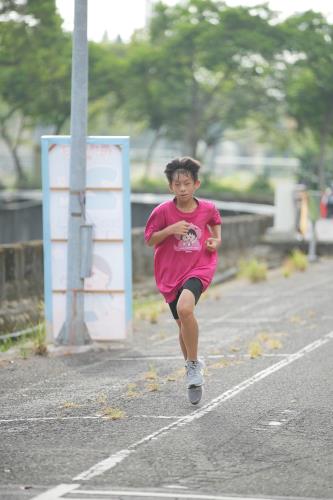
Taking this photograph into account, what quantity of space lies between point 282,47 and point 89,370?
36250 millimetres

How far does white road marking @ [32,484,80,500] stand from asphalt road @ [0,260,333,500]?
0.05ft

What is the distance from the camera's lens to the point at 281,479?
Result: 22.3 feet

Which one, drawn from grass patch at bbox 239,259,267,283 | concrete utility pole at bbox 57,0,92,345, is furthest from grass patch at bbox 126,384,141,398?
grass patch at bbox 239,259,267,283

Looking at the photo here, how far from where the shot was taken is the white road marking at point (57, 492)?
6.46 m

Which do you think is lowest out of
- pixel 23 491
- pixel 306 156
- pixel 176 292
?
pixel 23 491

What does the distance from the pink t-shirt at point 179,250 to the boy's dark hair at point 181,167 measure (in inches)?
9.9

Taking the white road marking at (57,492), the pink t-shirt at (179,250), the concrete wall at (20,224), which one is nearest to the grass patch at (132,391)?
the pink t-shirt at (179,250)

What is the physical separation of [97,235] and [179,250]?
3911 mm

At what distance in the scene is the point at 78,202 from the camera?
12.8 m

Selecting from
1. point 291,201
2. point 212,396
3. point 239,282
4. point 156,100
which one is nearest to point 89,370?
point 212,396

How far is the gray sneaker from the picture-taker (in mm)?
9086

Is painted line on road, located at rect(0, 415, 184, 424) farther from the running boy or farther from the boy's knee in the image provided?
the boy's knee

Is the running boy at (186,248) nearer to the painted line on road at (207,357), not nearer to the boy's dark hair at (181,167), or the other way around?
the boy's dark hair at (181,167)

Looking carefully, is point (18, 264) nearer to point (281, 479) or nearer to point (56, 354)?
point (56, 354)
